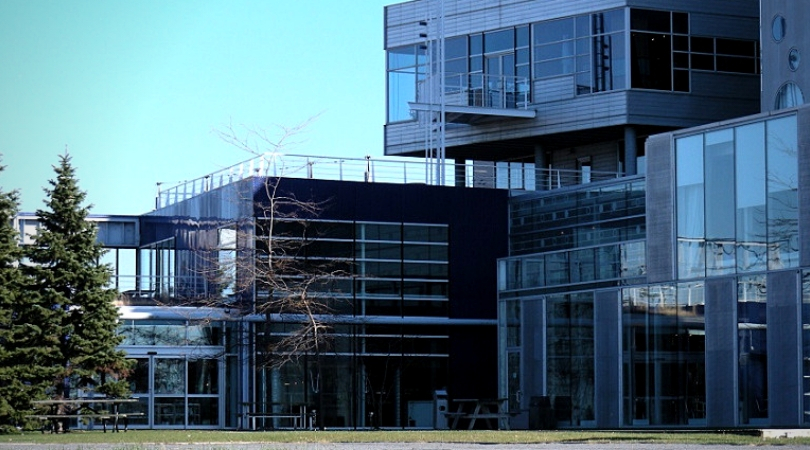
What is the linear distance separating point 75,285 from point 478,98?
70.7 ft

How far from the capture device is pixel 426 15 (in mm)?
60125

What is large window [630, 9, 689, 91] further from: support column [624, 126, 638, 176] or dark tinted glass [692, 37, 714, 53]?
support column [624, 126, 638, 176]

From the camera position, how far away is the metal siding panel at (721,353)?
123ft

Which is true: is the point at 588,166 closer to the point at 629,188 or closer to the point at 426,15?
the point at 426,15

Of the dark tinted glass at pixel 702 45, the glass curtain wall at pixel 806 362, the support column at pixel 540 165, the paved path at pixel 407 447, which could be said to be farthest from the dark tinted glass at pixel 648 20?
the paved path at pixel 407 447

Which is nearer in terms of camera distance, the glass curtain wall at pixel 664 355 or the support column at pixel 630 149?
the glass curtain wall at pixel 664 355

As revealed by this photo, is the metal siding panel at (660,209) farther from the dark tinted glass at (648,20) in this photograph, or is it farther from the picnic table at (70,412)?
the dark tinted glass at (648,20)

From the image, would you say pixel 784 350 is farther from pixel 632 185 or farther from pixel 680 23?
pixel 680 23

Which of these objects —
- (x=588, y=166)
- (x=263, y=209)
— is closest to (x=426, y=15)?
(x=588, y=166)

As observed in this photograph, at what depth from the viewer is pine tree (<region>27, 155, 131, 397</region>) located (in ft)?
127

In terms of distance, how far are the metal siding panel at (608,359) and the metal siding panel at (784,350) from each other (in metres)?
6.03

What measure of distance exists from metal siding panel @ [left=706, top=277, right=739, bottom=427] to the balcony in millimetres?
18885

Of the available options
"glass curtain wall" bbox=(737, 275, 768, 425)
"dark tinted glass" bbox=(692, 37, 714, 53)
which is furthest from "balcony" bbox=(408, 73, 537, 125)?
"glass curtain wall" bbox=(737, 275, 768, 425)

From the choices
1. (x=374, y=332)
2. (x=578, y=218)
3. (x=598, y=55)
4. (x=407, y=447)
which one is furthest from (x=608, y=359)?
(x=407, y=447)
